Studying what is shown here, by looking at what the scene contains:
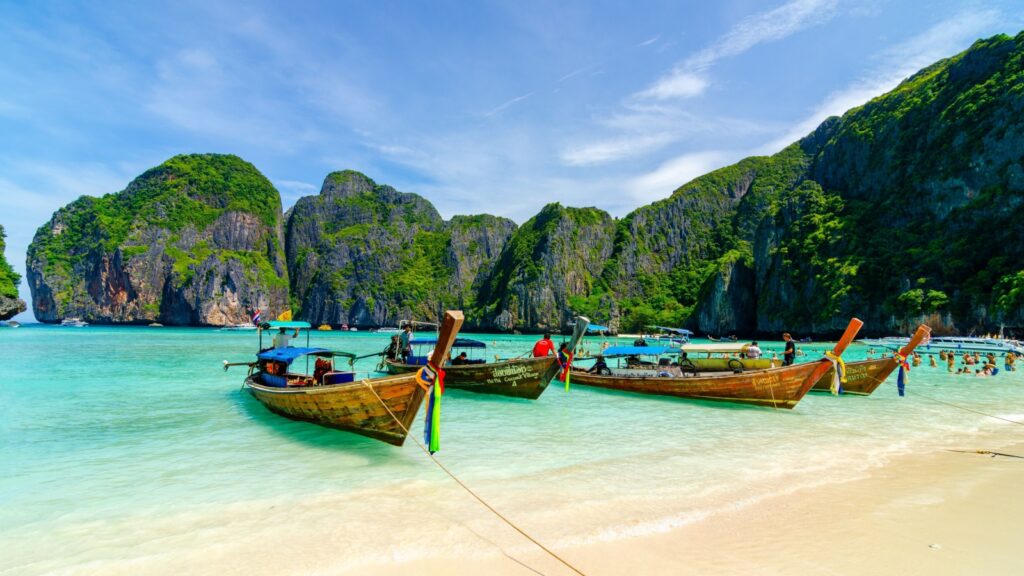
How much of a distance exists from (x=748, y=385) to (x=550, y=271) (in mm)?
115618

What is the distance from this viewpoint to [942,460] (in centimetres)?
963

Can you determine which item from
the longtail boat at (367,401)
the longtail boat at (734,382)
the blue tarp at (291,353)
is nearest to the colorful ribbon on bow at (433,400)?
the longtail boat at (367,401)

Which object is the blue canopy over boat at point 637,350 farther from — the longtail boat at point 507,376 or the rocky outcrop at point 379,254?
the rocky outcrop at point 379,254

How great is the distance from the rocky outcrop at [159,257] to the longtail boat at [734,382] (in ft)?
456

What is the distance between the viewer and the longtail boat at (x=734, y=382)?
1478 cm

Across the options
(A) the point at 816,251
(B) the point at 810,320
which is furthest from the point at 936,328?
(A) the point at 816,251

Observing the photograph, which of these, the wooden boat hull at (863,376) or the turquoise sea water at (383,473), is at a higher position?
the wooden boat hull at (863,376)

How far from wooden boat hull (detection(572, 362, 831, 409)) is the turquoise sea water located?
521mm

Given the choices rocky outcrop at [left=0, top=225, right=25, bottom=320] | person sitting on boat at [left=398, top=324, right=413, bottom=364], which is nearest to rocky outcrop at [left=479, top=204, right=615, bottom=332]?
rocky outcrop at [left=0, top=225, right=25, bottom=320]

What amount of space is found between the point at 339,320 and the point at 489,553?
503 ft

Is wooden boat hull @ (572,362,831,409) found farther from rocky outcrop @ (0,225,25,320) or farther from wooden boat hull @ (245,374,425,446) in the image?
rocky outcrop @ (0,225,25,320)

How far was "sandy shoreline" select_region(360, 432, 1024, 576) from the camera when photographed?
16.8 ft

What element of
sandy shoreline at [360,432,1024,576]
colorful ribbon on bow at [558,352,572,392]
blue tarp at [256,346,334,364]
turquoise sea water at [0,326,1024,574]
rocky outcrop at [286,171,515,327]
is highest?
rocky outcrop at [286,171,515,327]

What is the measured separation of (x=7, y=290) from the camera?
82562 mm
